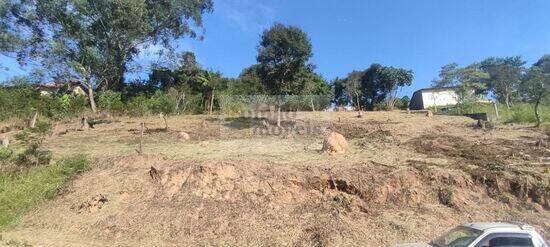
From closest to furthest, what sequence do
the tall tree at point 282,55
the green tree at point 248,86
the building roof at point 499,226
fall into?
the building roof at point 499,226 < the tall tree at point 282,55 < the green tree at point 248,86

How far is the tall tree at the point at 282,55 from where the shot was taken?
23516mm

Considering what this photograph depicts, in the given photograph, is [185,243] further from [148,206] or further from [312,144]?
[312,144]

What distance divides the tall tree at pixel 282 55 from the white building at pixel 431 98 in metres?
19.2

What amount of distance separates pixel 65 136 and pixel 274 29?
1091 cm

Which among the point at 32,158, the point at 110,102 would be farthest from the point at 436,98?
the point at 32,158

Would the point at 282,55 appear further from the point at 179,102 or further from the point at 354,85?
the point at 354,85

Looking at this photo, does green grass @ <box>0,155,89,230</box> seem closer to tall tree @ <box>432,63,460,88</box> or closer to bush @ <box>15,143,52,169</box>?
bush @ <box>15,143,52,169</box>

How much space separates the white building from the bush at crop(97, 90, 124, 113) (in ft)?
81.0

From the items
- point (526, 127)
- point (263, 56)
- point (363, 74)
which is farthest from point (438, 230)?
point (363, 74)

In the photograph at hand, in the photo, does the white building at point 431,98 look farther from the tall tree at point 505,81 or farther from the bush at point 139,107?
the bush at point 139,107

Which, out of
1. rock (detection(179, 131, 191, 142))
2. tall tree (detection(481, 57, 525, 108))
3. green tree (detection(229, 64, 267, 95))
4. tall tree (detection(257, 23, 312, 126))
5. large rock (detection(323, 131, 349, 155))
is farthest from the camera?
tall tree (detection(481, 57, 525, 108))

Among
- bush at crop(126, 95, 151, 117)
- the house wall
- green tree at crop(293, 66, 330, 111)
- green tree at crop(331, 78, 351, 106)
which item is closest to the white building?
the house wall

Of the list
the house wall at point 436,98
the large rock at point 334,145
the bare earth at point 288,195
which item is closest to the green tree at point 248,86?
the large rock at point 334,145

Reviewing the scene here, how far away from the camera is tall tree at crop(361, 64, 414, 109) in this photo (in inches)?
1571
